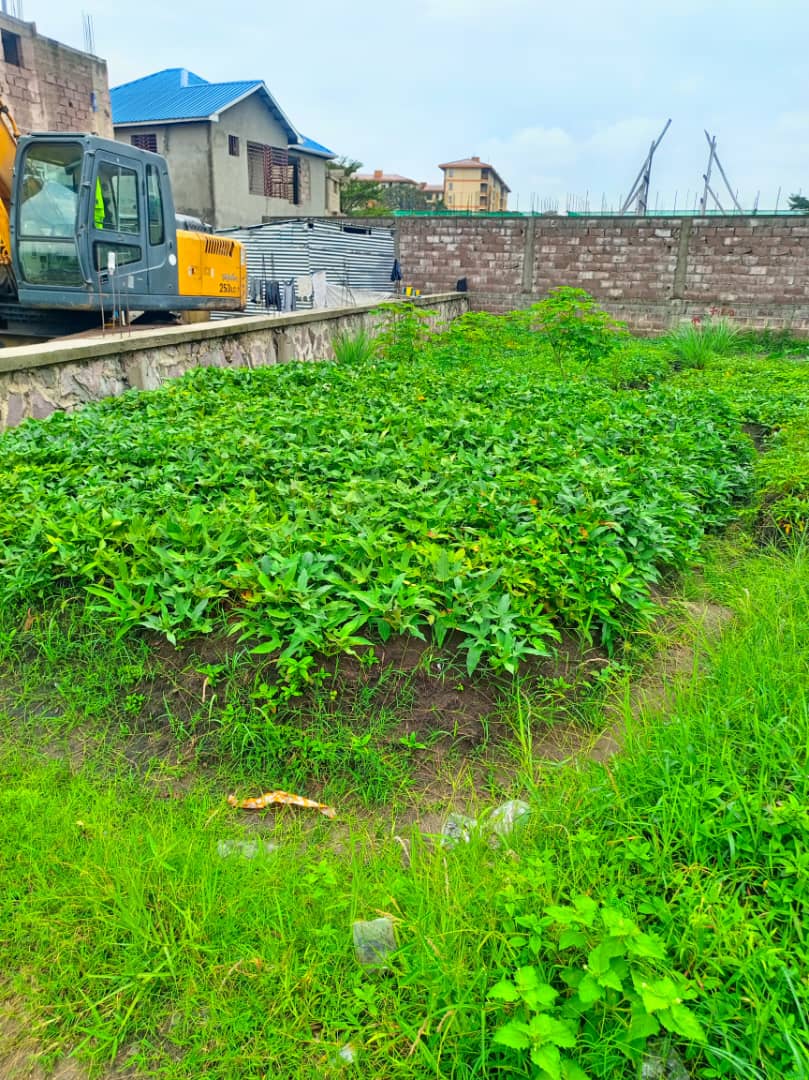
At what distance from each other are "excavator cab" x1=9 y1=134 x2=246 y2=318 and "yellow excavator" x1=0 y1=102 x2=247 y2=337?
0.03ft

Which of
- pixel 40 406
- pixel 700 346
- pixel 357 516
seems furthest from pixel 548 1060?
pixel 700 346

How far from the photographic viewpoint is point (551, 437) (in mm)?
5469

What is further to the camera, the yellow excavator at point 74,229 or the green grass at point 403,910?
the yellow excavator at point 74,229

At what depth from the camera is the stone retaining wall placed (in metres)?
5.78

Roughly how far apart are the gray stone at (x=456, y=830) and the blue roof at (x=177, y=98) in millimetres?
26301

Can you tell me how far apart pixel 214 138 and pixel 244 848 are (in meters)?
26.6

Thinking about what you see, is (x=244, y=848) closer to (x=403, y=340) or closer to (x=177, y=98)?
(x=403, y=340)

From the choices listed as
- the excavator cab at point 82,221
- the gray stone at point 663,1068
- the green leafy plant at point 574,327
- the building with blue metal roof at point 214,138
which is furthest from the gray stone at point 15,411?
the building with blue metal roof at point 214,138

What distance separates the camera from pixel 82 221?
26.0 ft

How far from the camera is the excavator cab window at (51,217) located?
7945mm

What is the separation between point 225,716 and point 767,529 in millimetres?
3627

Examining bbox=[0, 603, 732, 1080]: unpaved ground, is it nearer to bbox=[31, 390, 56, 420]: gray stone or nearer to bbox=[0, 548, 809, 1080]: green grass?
bbox=[0, 548, 809, 1080]: green grass

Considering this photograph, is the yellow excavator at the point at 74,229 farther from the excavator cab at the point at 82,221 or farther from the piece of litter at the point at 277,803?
the piece of litter at the point at 277,803

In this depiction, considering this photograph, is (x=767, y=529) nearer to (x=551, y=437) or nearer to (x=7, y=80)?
(x=551, y=437)
